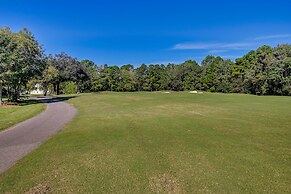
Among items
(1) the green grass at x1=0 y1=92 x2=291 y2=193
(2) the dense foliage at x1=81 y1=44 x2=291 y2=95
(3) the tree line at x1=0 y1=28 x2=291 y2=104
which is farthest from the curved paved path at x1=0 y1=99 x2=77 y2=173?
(2) the dense foliage at x1=81 y1=44 x2=291 y2=95

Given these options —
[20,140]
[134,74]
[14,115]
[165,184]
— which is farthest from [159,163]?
[134,74]

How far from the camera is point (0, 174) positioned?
5.72 m

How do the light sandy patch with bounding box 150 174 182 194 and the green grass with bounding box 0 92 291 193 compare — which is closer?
the light sandy patch with bounding box 150 174 182 194

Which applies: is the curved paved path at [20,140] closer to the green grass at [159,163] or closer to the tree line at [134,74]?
the green grass at [159,163]

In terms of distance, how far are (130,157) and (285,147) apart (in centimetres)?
608

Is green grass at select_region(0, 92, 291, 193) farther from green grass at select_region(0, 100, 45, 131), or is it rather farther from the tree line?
the tree line

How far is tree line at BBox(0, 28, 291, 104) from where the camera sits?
25.1 metres

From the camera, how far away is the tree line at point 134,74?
25109mm

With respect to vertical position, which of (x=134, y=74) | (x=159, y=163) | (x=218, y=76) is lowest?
(x=159, y=163)

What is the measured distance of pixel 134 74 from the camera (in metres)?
87.1

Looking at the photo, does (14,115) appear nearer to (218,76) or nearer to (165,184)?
(165,184)

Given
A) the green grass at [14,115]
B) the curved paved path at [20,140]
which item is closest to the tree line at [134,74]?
the green grass at [14,115]

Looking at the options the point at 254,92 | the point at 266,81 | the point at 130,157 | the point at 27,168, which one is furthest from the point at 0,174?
the point at 254,92

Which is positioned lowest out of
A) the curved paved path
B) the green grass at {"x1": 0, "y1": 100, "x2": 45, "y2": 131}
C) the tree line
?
the curved paved path
